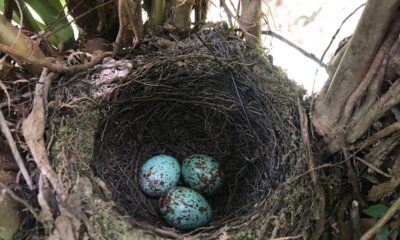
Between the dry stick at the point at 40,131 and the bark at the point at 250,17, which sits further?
the bark at the point at 250,17

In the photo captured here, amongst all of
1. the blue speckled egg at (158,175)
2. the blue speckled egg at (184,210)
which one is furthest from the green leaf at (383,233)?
the blue speckled egg at (158,175)

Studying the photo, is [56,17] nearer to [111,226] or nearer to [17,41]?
[17,41]

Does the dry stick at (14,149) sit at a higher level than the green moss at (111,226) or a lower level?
higher

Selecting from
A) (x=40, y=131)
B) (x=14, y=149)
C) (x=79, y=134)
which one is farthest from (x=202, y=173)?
(x=14, y=149)

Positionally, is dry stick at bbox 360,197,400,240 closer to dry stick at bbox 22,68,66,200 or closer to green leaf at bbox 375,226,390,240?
green leaf at bbox 375,226,390,240

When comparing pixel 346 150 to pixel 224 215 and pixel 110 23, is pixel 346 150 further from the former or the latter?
pixel 110 23

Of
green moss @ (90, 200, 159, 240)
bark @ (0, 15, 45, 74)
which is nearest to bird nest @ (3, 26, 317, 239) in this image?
green moss @ (90, 200, 159, 240)

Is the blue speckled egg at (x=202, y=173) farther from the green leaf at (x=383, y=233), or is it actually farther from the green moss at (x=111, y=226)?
the green leaf at (x=383, y=233)
